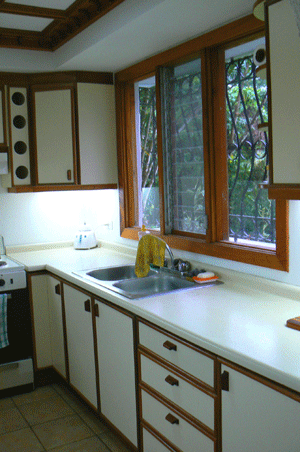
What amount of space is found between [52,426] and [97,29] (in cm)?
237

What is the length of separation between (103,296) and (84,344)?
1.70ft

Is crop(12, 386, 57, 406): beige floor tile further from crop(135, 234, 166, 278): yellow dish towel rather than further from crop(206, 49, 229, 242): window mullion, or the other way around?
crop(206, 49, 229, 242): window mullion

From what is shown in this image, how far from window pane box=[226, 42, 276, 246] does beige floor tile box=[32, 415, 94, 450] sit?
1.45 m

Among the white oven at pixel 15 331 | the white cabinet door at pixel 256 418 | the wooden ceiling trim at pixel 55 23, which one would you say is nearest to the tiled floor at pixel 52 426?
the white oven at pixel 15 331

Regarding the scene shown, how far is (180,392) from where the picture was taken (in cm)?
204

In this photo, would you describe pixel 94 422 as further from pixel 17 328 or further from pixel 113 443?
pixel 17 328

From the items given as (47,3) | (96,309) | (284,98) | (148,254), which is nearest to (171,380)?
(96,309)

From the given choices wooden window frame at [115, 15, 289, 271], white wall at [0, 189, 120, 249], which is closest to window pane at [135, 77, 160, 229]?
wooden window frame at [115, 15, 289, 271]

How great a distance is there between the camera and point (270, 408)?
62.0 inches

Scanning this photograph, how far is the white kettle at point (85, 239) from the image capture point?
4.01m

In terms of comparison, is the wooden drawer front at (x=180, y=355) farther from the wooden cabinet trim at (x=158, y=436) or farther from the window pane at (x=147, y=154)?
the window pane at (x=147, y=154)

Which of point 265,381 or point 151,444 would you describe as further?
point 151,444

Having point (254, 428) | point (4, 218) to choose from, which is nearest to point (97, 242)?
point (4, 218)

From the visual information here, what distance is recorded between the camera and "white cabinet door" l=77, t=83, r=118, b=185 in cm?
366
